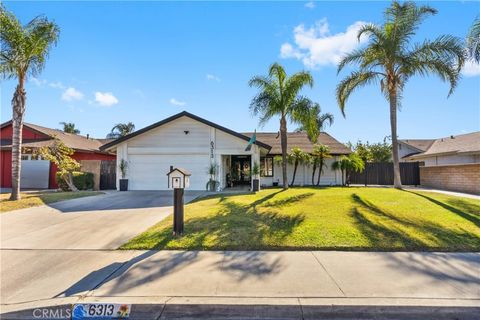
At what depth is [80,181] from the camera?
16.4 meters

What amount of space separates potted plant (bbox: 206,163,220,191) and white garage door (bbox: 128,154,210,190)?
35 cm

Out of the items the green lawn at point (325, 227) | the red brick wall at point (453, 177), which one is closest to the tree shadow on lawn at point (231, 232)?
the green lawn at point (325, 227)

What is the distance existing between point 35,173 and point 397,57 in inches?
925

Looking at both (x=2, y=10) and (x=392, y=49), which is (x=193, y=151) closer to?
(x=2, y=10)

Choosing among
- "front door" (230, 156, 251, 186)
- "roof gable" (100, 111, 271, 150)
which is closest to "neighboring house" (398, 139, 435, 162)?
"front door" (230, 156, 251, 186)

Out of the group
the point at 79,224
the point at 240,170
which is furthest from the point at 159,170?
the point at 79,224

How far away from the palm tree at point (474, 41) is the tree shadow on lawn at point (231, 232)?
9.01 m

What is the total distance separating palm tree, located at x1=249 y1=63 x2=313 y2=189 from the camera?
14.7 meters

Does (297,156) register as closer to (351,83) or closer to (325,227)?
(351,83)

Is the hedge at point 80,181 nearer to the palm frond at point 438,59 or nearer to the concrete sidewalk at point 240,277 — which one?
the concrete sidewalk at point 240,277

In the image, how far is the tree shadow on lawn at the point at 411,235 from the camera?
5676 millimetres

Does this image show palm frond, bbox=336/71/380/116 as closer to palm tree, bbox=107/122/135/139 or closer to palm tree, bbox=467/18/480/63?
palm tree, bbox=467/18/480/63

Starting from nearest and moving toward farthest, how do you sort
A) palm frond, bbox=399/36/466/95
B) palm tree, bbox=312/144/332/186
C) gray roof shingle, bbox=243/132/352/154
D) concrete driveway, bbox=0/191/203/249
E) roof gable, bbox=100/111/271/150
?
1. concrete driveway, bbox=0/191/203/249
2. palm frond, bbox=399/36/466/95
3. roof gable, bbox=100/111/271/150
4. palm tree, bbox=312/144/332/186
5. gray roof shingle, bbox=243/132/352/154

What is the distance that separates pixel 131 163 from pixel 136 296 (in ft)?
45.4
